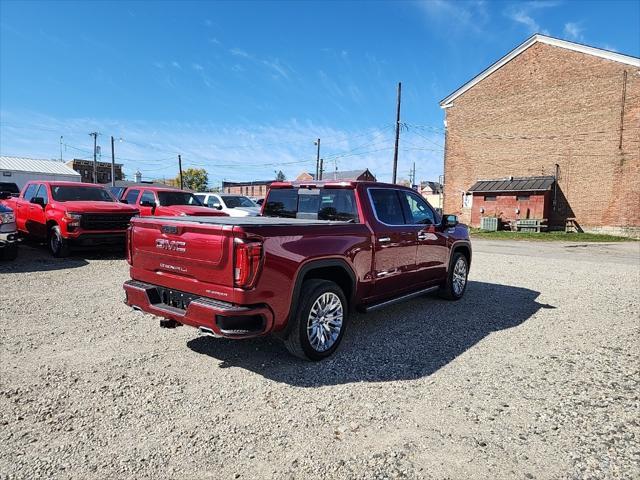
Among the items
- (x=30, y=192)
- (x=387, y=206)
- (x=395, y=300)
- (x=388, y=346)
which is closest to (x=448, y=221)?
(x=387, y=206)

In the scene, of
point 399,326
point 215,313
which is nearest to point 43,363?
point 215,313

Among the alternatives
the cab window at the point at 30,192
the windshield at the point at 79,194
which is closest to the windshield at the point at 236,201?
the windshield at the point at 79,194

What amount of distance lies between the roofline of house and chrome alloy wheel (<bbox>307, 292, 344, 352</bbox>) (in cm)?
2861

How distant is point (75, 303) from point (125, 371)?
290 centimetres

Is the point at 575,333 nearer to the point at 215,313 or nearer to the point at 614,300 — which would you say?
the point at 614,300

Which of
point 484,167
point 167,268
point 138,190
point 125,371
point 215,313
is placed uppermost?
point 484,167

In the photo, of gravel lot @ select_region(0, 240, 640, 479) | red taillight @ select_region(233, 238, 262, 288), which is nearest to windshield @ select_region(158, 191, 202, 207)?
gravel lot @ select_region(0, 240, 640, 479)

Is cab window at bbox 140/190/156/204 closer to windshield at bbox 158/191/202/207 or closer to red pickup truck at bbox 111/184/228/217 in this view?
red pickup truck at bbox 111/184/228/217

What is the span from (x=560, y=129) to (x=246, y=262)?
29.5 m

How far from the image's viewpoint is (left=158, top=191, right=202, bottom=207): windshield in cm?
1275

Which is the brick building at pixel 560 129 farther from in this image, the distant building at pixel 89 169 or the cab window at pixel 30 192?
the distant building at pixel 89 169

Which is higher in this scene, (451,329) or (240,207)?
(240,207)

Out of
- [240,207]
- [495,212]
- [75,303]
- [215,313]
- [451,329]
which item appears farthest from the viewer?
[495,212]

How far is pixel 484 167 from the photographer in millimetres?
30844
